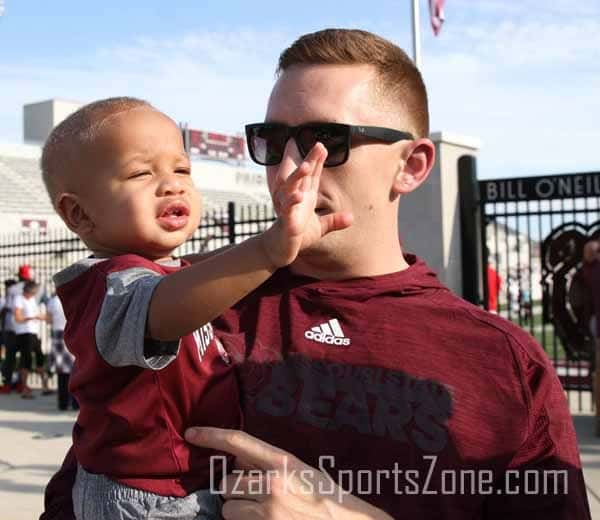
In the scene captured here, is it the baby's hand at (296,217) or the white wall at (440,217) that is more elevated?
the white wall at (440,217)

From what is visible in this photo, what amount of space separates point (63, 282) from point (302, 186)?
2.04 ft

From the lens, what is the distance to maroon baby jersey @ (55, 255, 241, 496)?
1.52 meters

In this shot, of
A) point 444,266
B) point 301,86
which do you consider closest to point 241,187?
point 444,266

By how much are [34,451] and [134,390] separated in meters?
6.80

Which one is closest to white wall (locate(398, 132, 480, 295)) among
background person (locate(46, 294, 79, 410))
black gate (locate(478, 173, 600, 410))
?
black gate (locate(478, 173, 600, 410))

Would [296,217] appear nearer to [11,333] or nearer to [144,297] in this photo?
[144,297]

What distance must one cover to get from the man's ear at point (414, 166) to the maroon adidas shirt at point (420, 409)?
0.35 m

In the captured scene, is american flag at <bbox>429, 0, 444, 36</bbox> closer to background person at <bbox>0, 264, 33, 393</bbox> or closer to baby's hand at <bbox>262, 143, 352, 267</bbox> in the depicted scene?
background person at <bbox>0, 264, 33, 393</bbox>

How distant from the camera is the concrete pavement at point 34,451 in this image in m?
5.95

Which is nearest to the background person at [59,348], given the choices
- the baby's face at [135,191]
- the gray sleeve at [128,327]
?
the baby's face at [135,191]

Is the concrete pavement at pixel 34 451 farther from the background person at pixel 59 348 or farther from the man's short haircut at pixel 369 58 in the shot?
the man's short haircut at pixel 369 58

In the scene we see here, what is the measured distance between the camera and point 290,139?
1.89 metres

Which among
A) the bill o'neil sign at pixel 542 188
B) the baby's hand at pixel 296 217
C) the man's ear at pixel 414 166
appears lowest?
the baby's hand at pixel 296 217

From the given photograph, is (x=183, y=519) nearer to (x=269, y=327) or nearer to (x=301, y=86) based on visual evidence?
(x=269, y=327)
